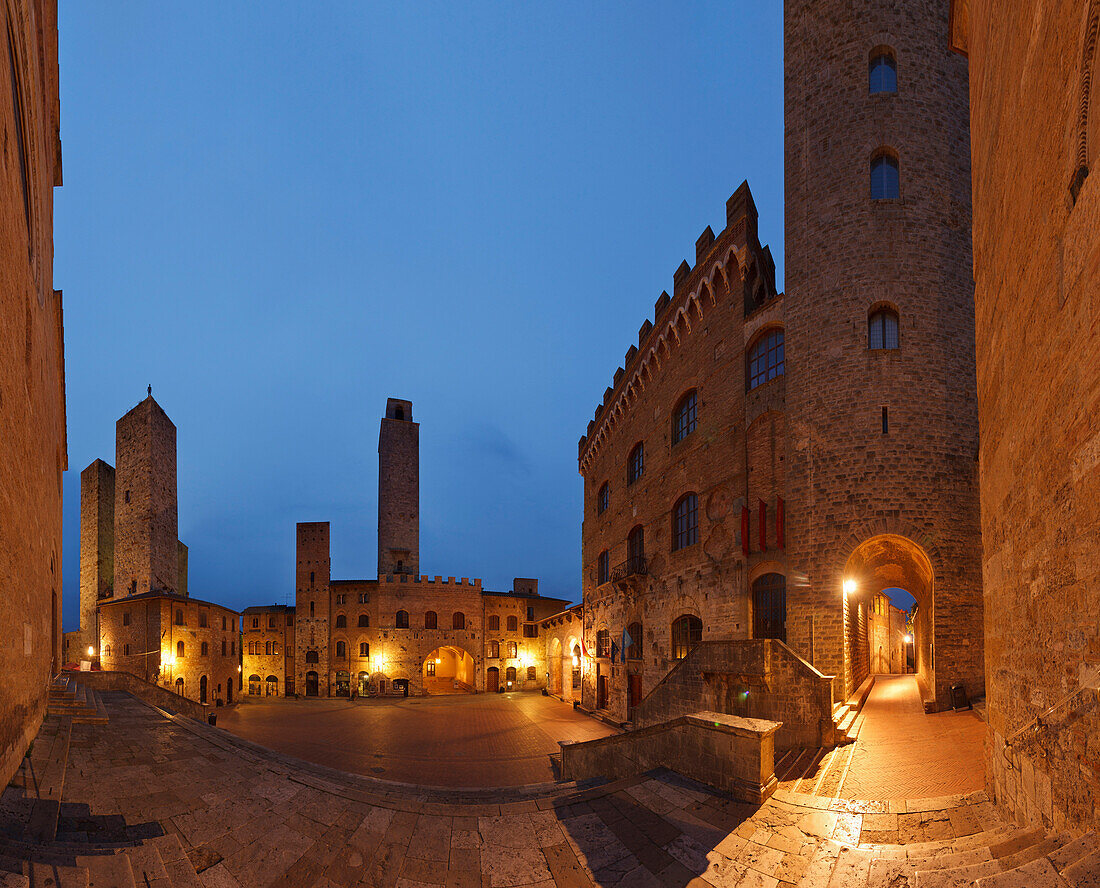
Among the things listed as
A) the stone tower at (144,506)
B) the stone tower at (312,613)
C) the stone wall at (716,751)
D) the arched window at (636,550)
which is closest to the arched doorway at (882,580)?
the stone wall at (716,751)

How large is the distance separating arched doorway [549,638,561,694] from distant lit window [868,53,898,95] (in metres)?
31.6

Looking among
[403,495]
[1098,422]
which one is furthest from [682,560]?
[403,495]

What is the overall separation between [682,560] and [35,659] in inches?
642

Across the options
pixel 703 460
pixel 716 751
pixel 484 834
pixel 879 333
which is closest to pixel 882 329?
pixel 879 333

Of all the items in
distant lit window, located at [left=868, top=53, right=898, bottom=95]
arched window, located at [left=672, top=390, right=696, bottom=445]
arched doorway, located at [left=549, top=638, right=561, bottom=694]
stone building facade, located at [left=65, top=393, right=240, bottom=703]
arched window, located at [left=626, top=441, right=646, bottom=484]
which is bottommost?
arched doorway, located at [left=549, top=638, right=561, bottom=694]

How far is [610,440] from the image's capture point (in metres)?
29.0

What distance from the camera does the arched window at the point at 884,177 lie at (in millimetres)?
14547

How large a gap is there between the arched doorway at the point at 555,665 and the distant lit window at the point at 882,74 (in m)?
31.6

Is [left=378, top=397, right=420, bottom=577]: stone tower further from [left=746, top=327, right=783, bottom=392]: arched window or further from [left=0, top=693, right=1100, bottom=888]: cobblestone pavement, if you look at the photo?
[left=0, top=693, right=1100, bottom=888]: cobblestone pavement

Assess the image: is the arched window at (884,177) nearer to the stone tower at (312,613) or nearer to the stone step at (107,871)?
the stone step at (107,871)

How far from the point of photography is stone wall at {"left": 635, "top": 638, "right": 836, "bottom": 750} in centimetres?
1105

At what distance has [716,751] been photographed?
7.91 meters

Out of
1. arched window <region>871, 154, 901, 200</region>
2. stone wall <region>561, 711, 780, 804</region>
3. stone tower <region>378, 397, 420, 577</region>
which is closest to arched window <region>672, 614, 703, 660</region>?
stone wall <region>561, 711, 780, 804</region>

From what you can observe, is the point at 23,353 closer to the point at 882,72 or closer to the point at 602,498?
the point at 882,72
